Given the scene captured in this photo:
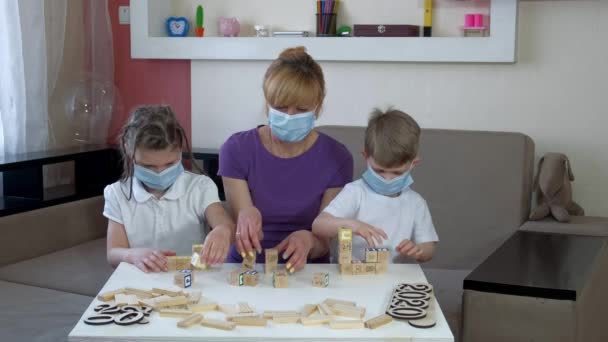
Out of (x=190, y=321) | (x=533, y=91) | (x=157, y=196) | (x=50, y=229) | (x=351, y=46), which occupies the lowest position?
(x=50, y=229)

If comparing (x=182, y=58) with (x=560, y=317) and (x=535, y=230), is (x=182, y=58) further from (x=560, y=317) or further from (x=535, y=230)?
(x=560, y=317)

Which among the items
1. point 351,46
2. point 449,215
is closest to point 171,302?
point 449,215

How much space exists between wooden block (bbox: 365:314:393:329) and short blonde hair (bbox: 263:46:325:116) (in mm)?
723

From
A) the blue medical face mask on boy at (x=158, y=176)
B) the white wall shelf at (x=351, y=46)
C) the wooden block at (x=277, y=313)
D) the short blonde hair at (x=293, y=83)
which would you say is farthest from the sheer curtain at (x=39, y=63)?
the wooden block at (x=277, y=313)

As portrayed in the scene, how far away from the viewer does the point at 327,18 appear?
3334 mm

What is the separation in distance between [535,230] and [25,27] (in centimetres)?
220

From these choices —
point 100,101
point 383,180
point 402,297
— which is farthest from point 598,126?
point 100,101

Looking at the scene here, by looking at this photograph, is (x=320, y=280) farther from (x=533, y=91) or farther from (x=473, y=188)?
(x=533, y=91)

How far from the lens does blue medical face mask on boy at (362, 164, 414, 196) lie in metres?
1.97

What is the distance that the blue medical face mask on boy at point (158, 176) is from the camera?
202 centimetres

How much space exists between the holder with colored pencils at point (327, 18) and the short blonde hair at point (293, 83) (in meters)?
1.29

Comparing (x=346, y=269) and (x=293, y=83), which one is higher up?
(x=293, y=83)

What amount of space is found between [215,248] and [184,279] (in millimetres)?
146

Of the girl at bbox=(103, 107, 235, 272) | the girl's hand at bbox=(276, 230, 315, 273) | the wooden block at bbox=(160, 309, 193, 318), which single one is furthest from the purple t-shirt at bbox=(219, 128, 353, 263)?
the wooden block at bbox=(160, 309, 193, 318)
